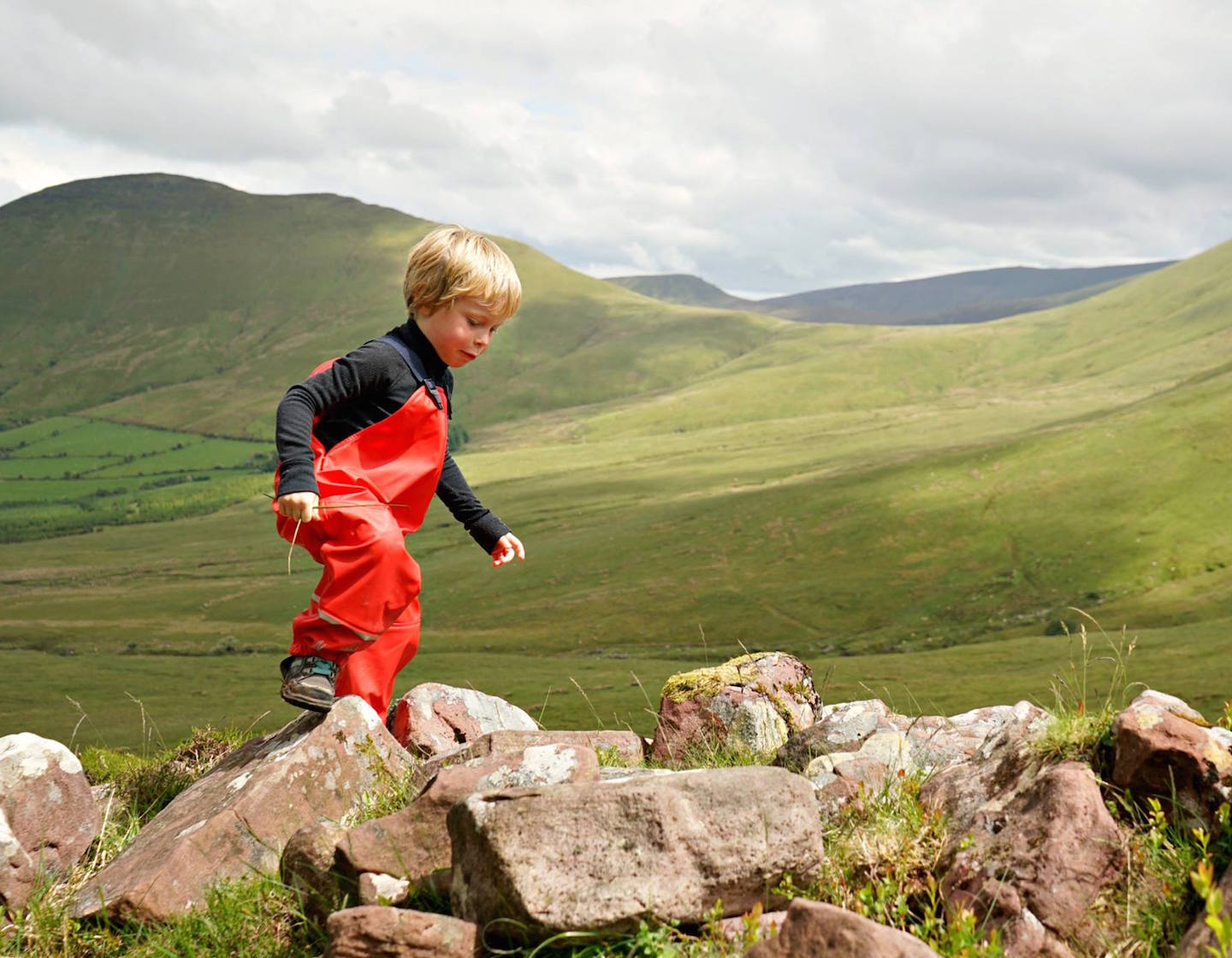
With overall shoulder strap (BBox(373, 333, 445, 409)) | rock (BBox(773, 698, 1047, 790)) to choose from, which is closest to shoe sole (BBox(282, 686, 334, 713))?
overall shoulder strap (BBox(373, 333, 445, 409))

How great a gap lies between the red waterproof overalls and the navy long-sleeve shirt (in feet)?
0.39

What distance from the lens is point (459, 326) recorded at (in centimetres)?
886

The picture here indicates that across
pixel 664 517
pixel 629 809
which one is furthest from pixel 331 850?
pixel 664 517

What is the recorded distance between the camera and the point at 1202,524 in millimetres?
124562

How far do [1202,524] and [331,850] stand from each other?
455 ft

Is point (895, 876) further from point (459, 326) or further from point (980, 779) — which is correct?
point (459, 326)

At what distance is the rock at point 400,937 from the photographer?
5.30 m

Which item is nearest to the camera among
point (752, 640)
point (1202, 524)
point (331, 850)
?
point (331, 850)

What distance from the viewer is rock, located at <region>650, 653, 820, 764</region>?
1051cm

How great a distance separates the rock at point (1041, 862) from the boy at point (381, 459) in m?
4.33

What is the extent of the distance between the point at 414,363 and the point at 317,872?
14.1ft

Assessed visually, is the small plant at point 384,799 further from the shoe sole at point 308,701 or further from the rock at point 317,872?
the shoe sole at point 308,701

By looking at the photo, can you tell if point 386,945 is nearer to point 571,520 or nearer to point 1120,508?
A: point 1120,508

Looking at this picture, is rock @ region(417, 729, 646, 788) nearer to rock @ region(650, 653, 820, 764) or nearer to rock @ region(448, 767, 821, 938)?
rock @ region(650, 653, 820, 764)
